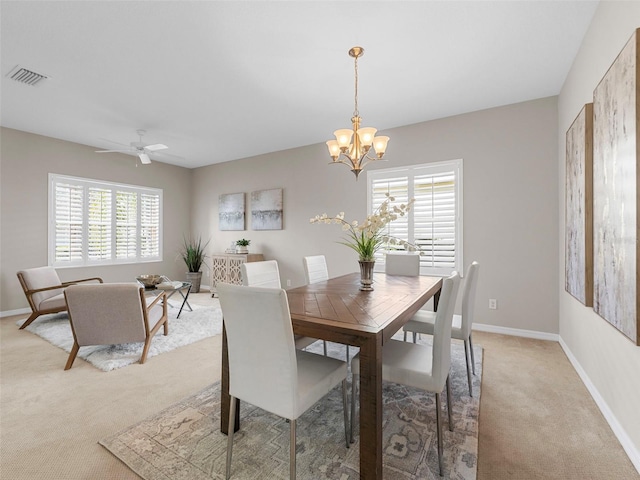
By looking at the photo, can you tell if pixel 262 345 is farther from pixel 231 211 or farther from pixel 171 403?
pixel 231 211

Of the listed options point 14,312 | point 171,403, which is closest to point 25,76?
point 171,403

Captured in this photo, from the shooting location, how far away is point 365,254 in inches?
92.9

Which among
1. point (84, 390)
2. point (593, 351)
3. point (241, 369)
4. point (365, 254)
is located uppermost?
point (365, 254)

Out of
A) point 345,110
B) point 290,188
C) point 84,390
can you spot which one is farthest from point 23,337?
point 345,110

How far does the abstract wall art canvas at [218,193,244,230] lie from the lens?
6047 millimetres

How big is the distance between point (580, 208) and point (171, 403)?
340cm

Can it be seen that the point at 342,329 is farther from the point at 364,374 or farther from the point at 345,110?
the point at 345,110

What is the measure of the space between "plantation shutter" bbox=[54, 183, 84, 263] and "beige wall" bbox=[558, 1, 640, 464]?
663 centimetres

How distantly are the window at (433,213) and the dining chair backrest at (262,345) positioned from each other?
3005 mm

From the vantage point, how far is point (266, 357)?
1.34 m

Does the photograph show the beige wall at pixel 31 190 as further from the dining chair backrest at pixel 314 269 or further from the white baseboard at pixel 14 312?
the dining chair backrest at pixel 314 269

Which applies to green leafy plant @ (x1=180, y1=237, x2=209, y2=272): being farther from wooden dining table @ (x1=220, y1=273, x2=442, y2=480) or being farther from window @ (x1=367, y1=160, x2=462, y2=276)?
wooden dining table @ (x1=220, y1=273, x2=442, y2=480)

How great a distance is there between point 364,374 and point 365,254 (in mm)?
1138

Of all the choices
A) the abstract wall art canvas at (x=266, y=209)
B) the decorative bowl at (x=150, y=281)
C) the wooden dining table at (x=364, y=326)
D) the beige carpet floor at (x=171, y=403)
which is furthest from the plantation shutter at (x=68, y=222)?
the wooden dining table at (x=364, y=326)
